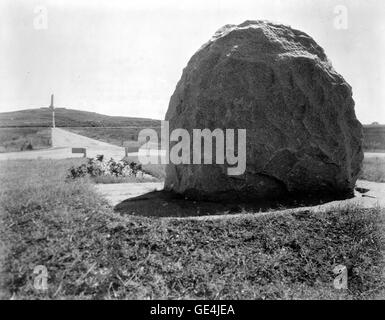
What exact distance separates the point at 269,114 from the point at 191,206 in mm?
1609

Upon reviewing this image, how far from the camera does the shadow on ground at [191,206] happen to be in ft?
17.4

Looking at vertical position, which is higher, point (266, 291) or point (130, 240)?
point (130, 240)

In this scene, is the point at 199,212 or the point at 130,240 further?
the point at 199,212

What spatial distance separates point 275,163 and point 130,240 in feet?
7.96

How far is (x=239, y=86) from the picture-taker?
226 inches

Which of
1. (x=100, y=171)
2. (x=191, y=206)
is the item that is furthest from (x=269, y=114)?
(x=100, y=171)

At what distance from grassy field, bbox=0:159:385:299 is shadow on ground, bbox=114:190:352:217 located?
1.36 feet

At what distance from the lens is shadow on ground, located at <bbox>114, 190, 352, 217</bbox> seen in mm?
5312

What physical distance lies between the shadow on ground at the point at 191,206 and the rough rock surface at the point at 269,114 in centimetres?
13

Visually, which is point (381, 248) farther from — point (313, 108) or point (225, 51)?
point (225, 51)

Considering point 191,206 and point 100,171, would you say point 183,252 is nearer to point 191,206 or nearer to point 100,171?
point 191,206

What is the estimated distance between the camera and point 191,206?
18.6 feet

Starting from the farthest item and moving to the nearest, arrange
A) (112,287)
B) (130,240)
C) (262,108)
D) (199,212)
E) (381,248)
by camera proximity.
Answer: (262,108), (199,212), (381,248), (130,240), (112,287)

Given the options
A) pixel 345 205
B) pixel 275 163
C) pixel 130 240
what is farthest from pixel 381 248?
pixel 130 240
